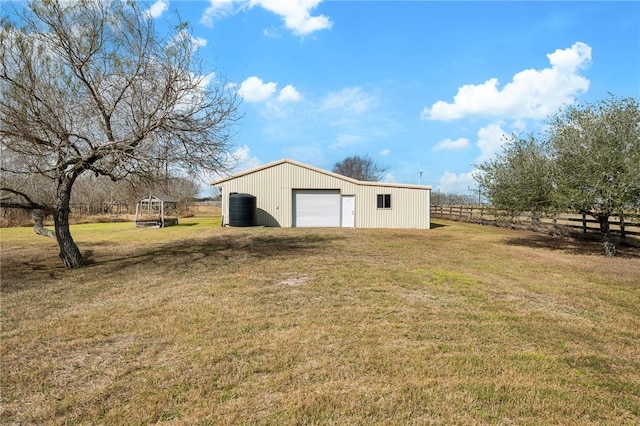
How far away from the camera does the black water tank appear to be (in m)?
19.6

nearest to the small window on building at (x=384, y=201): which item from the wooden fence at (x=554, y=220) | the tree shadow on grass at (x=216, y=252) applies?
the wooden fence at (x=554, y=220)

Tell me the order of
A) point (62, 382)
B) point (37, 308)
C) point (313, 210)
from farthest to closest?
point (313, 210) → point (37, 308) → point (62, 382)

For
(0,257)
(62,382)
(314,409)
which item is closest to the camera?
(314,409)

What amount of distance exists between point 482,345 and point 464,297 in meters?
1.98

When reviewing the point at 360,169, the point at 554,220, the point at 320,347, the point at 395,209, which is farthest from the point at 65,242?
the point at 360,169

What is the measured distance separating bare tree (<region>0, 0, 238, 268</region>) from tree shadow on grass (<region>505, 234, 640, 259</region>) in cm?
1195

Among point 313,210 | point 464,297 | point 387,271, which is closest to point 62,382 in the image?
point 464,297

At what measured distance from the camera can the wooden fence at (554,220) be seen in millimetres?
12166

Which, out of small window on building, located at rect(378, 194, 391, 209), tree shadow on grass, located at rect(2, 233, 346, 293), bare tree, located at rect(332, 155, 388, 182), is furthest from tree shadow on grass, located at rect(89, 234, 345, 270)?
bare tree, located at rect(332, 155, 388, 182)

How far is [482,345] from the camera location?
372 centimetres

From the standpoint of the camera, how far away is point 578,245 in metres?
13.6

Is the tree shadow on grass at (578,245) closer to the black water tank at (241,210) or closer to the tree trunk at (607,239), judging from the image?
the tree trunk at (607,239)

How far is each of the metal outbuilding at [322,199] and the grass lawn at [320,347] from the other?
1279cm

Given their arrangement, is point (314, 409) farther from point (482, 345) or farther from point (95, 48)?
point (95, 48)
